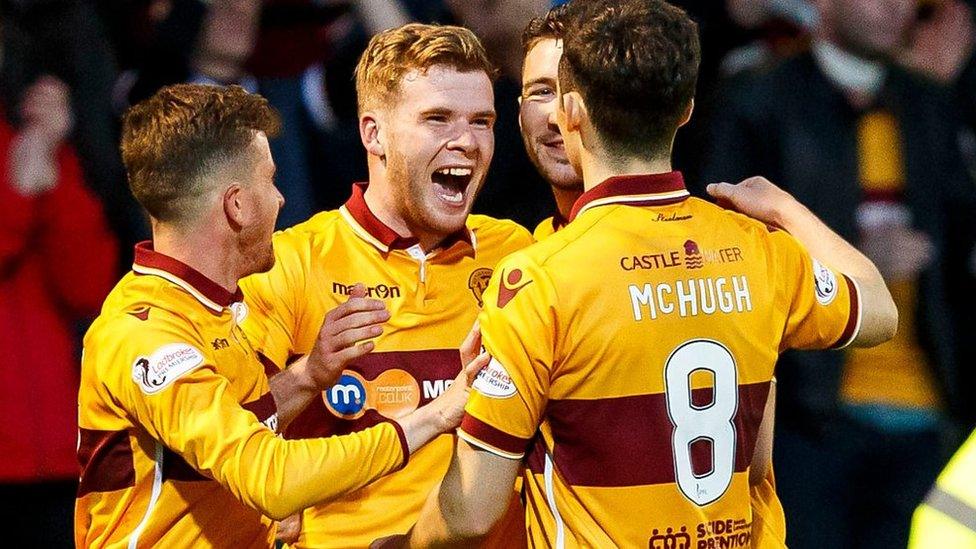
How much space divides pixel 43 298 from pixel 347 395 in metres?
2.25

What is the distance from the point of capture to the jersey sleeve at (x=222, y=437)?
3256 millimetres

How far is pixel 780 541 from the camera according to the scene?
3607mm

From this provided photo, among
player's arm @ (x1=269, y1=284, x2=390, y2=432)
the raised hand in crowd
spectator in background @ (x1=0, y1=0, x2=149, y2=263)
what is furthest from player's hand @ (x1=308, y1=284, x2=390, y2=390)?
spectator in background @ (x1=0, y1=0, x2=149, y2=263)

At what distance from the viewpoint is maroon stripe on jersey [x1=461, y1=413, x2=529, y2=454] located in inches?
123

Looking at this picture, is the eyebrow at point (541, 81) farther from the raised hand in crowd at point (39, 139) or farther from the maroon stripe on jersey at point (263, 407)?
the raised hand in crowd at point (39, 139)

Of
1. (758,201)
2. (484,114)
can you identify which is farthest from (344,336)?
(758,201)

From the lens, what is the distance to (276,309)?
12.6 feet

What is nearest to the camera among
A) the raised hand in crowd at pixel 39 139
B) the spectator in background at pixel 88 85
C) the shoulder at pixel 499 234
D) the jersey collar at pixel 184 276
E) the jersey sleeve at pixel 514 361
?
the jersey sleeve at pixel 514 361

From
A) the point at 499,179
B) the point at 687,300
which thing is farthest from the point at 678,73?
the point at 499,179

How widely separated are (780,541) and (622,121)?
1.04 meters

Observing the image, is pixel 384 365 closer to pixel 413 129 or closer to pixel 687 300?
pixel 413 129

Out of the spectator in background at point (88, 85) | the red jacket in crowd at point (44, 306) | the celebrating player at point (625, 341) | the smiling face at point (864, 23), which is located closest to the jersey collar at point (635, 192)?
the celebrating player at point (625, 341)

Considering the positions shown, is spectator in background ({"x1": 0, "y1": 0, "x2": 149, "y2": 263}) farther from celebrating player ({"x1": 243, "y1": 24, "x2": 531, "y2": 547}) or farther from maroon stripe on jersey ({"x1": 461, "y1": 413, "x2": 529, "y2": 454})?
maroon stripe on jersey ({"x1": 461, "y1": 413, "x2": 529, "y2": 454})

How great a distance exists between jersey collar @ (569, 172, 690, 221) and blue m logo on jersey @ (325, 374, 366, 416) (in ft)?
2.70
